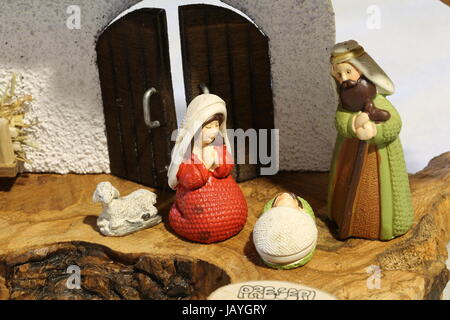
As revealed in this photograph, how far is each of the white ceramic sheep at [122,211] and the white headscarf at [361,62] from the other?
955 mm

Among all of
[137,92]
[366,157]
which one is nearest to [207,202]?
[366,157]

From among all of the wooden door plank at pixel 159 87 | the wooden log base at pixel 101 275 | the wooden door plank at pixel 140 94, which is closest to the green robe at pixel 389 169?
the wooden log base at pixel 101 275

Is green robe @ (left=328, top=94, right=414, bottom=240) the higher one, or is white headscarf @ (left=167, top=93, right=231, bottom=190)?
white headscarf @ (left=167, top=93, right=231, bottom=190)

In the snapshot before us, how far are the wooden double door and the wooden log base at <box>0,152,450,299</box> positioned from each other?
231 mm

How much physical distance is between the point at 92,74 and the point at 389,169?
1461 mm

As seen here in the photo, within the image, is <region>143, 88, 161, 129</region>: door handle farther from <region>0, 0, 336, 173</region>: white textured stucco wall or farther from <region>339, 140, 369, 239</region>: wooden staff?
<region>339, 140, 369, 239</region>: wooden staff

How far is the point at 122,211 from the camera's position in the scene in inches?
114

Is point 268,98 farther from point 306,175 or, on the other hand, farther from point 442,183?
point 442,183

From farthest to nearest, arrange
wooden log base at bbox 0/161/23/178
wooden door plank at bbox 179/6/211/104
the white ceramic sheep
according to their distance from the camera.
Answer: wooden log base at bbox 0/161/23/178 < wooden door plank at bbox 179/6/211/104 < the white ceramic sheep

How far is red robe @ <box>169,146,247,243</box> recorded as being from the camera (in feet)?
9.09

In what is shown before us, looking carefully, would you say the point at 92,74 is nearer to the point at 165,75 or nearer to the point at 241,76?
the point at 165,75

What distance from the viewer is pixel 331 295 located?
2451 millimetres

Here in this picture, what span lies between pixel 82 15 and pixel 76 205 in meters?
0.86

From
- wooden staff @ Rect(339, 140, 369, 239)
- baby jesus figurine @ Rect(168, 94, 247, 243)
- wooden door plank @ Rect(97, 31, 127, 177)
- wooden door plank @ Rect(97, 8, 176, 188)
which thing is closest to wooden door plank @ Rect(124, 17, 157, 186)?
wooden door plank @ Rect(97, 8, 176, 188)
